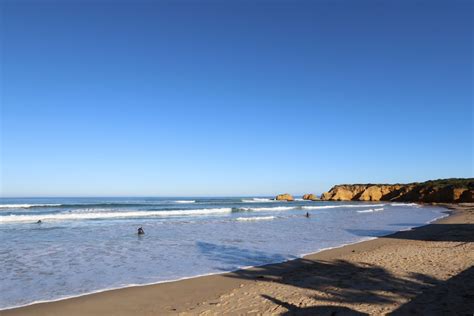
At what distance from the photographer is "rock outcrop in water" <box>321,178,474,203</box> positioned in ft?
204

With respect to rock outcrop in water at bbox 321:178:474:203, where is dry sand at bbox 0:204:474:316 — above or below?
below

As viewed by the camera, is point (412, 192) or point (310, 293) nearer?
point (310, 293)

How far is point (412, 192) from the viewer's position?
75.5 metres

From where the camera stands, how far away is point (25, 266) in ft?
35.3

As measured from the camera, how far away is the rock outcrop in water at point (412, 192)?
6223 centimetres

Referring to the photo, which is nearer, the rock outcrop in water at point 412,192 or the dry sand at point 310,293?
the dry sand at point 310,293

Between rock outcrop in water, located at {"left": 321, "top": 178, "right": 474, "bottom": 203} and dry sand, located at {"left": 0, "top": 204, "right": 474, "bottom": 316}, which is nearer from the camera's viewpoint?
dry sand, located at {"left": 0, "top": 204, "right": 474, "bottom": 316}

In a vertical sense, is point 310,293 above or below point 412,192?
below

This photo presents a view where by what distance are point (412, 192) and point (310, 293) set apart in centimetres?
7755

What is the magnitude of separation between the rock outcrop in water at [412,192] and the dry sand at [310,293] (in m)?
60.6

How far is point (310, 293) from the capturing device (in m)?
7.27

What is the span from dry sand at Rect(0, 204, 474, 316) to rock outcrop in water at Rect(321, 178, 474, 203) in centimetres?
6061

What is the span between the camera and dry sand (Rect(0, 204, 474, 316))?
632 cm

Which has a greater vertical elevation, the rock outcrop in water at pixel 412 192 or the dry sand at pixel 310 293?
the rock outcrop in water at pixel 412 192
